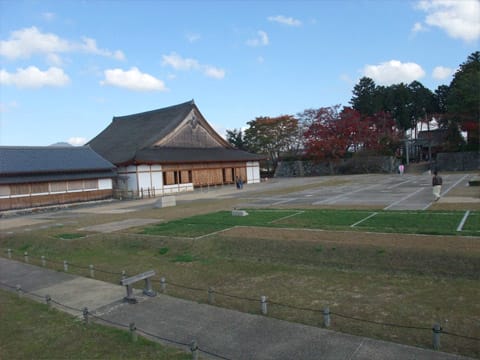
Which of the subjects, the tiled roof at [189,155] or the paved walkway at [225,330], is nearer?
the paved walkway at [225,330]

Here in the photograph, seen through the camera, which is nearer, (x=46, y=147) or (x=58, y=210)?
(x=58, y=210)

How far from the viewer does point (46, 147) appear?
2848cm

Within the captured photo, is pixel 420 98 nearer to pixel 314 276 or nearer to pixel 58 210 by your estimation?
pixel 58 210

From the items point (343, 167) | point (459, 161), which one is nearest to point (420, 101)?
point (459, 161)

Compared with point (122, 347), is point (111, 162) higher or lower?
higher

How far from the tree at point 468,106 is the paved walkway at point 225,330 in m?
37.8

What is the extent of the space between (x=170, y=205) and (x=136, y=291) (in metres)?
14.6

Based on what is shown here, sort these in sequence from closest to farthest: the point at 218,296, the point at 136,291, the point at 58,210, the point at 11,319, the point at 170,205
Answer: the point at 11,319 → the point at 218,296 → the point at 136,291 → the point at 170,205 → the point at 58,210

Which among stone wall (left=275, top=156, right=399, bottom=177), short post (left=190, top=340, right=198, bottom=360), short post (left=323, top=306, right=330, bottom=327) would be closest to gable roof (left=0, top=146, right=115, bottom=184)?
short post (left=190, top=340, right=198, bottom=360)

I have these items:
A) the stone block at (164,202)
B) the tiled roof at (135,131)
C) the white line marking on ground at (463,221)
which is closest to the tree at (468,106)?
the tiled roof at (135,131)

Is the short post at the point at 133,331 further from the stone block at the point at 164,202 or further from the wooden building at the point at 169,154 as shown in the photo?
the wooden building at the point at 169,154

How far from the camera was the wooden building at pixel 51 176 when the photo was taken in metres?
24.2

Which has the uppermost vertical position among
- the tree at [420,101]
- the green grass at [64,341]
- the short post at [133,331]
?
the tree at [420,101]

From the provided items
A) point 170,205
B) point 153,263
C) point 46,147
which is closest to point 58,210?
point 46,147
